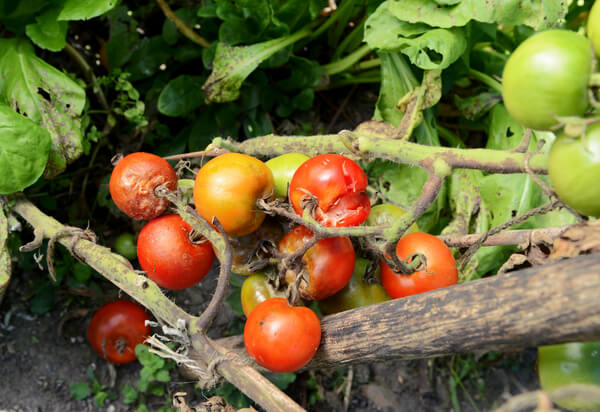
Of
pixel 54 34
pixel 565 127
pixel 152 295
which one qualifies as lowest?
pixel 152 295

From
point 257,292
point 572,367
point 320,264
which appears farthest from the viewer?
point 257,292

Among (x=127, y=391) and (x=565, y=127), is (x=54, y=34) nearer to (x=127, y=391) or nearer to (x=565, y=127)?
(x=127, y=391)

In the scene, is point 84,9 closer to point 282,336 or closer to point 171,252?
point 171,252

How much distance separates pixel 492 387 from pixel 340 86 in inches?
59.7

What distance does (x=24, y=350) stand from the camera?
186cm

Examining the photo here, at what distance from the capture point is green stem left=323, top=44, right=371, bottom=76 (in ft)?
6.55

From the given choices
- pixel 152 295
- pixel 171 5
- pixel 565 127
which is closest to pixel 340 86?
pixel 171 5

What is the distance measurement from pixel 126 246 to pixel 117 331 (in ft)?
1.06

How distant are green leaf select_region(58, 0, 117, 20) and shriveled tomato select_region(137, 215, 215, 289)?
68cm

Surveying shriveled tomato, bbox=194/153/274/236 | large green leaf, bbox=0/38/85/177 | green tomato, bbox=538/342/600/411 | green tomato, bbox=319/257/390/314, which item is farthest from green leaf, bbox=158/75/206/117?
green tomato, bbox=538/342/600/411

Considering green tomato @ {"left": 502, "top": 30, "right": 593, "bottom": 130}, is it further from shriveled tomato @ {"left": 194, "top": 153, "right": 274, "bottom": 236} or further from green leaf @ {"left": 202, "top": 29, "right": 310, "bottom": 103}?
green leaf @ {"left": 202, "top": 29, "right": 310, "bottom": 103}

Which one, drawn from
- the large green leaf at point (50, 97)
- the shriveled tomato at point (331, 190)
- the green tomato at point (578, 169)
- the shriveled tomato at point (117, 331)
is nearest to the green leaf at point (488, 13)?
the shriveled tomato at point (331, 190)

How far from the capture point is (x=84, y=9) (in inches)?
60.1

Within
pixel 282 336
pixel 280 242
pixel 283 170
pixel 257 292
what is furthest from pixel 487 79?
pixel 282 336
